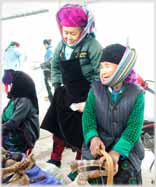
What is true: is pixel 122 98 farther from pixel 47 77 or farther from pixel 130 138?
pixel 47 77

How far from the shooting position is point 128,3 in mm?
1508

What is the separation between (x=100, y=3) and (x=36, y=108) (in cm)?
55

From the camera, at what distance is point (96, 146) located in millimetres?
1297

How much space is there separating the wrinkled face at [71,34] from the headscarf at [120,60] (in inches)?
7.6

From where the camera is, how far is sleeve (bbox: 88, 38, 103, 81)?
1433 mm

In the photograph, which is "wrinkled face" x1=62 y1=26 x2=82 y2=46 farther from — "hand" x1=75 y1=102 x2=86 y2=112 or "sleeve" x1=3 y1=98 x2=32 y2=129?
Answer: "sleeve" x1=3 y1=98 x2=32 y2=129

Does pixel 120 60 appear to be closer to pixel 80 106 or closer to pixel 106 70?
pixel 106 70

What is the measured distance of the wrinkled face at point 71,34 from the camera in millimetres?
1441

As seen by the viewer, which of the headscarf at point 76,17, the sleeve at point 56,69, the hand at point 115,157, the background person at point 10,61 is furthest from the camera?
the background person at point 10,61

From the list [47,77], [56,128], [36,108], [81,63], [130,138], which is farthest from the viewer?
[47,77]

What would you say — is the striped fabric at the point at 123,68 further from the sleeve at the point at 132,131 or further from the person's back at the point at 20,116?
the person's back at the point at 20,116

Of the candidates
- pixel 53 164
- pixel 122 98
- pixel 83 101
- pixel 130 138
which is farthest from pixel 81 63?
pixel 53 164

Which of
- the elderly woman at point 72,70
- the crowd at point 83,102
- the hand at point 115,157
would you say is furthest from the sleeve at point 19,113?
the hand at point 115,157

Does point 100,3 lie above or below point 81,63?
above
